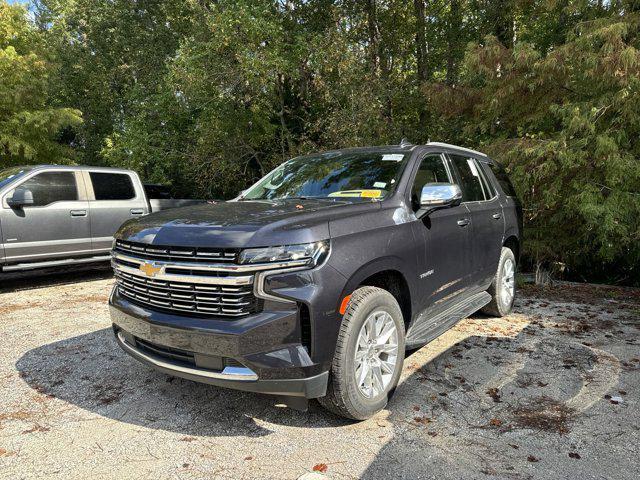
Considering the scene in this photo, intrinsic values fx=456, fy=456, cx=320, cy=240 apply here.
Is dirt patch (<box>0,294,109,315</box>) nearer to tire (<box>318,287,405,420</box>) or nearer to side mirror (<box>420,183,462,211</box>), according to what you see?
tire (<box>318,287,405,420</box>)

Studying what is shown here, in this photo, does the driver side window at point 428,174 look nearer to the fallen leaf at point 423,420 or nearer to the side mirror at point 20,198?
the fallen leaf at point 423,420

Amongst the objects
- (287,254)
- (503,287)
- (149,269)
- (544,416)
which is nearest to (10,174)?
(149,269)

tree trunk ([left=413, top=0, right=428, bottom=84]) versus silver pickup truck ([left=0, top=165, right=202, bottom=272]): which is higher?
tree trunk ([left=413, top=0, right=428, bottom=84])

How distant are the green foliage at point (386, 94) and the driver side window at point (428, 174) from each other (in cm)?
316

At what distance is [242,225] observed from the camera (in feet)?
9.02

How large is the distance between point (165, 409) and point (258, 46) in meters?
11.9

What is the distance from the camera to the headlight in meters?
2.63

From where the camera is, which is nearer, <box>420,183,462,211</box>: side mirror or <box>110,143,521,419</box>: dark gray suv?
<box>110,143,521,419</box>: dark gray suv

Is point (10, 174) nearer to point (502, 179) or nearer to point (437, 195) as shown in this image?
point (437, 195)

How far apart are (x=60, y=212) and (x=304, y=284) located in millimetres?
6258

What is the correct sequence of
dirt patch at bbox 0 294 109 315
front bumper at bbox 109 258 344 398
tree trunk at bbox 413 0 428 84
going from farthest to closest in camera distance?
1. tree trunk at bbox 413 0 428 84
2. dirt patch at bbox 0 294 109 315
3. front bumper at bbox 109 258 344 398

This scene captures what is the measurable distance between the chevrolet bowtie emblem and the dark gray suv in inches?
0.4

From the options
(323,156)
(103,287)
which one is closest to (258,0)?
(103,287)

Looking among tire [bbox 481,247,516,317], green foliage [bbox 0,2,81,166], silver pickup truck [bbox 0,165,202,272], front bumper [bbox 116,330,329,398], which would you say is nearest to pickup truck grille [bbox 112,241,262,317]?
front bumper [bbox 116,330,329,398]
